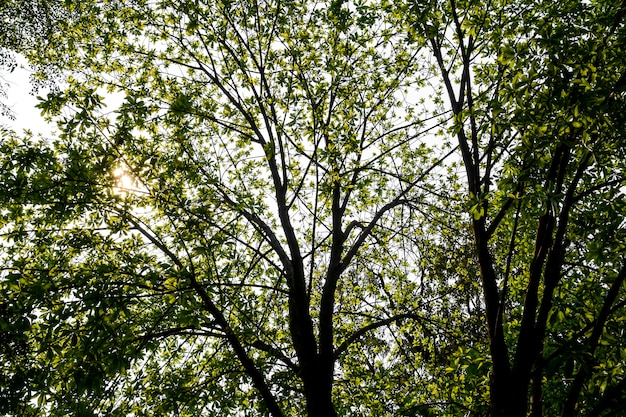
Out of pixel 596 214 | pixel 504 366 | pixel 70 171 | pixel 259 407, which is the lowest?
pixel 504 366

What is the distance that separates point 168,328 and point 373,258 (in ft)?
17.5

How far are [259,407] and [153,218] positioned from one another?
12.9ft

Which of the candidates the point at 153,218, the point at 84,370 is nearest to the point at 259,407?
the point at 84,370

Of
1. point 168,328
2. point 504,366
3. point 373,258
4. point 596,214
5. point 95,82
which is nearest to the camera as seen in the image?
point 504,366

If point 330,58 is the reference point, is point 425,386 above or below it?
below

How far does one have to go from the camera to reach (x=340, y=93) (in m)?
9.03

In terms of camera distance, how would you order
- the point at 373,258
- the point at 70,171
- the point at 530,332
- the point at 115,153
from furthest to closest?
the point at 373,258 → the point at 115,153 → the point at 70,171 → the point at 530,332

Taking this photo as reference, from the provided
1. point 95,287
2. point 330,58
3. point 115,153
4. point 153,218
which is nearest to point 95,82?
point 153,218

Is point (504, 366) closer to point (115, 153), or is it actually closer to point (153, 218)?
point (115, 153)

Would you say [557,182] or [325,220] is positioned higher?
[325,220]

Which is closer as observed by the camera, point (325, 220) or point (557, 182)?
point (557, 182)

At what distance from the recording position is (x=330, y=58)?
859cm

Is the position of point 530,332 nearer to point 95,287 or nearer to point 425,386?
point 95,287

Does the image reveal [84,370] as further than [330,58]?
No
